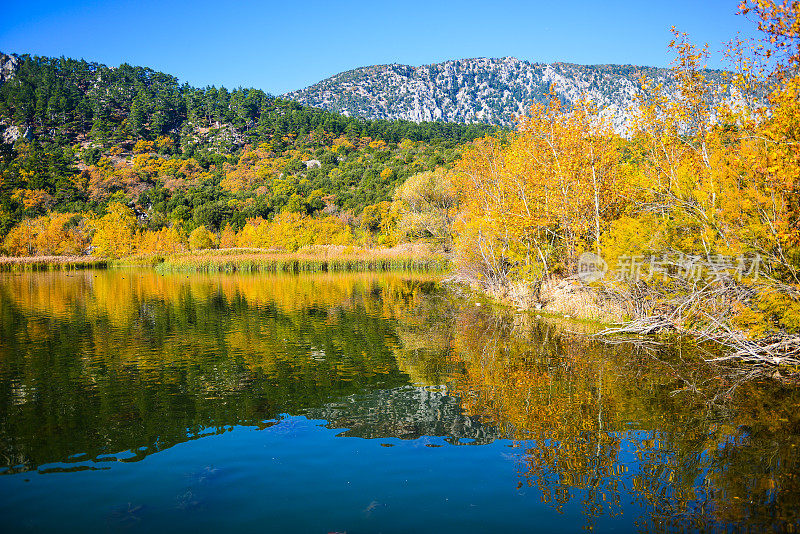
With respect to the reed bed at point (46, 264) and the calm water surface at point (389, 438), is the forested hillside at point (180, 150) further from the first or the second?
the calm water surface at point (389, 438)

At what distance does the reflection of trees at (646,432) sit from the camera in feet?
22.0

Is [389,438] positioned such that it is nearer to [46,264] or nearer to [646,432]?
[646,432]

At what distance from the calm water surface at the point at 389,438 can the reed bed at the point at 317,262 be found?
37251mm

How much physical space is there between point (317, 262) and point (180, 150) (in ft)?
331

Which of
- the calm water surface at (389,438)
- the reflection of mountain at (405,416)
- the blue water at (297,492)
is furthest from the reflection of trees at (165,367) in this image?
the blue water at (297,492)

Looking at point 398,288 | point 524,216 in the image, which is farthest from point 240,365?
point 398,288

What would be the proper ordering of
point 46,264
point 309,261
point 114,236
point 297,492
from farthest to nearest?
point 114,236
point 46,264
point 309,261
point 297,492

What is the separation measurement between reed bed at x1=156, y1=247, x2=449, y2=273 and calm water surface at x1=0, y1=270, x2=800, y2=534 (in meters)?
37.3

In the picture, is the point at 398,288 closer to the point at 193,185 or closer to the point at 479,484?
the point at 479,484

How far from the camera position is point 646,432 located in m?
9.00

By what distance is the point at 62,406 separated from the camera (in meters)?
10.8

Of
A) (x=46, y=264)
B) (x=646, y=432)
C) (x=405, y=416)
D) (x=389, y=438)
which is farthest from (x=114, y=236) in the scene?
(x=646, y=432)

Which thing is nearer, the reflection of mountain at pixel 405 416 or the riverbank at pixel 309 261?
the reflection of mountain at pixel 405 416

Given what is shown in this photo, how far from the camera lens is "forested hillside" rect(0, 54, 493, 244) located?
9044cm
